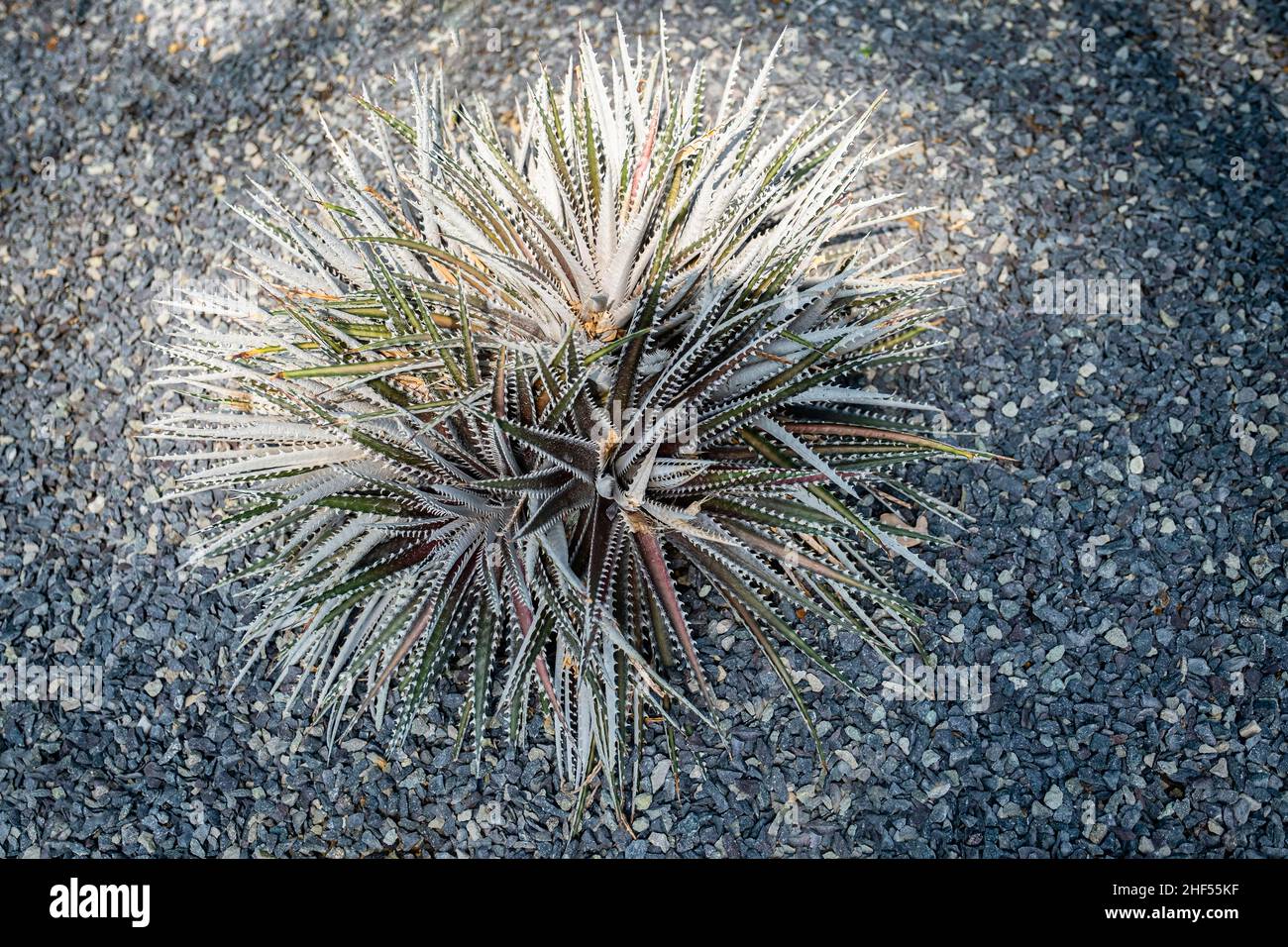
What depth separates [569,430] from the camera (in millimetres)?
2398

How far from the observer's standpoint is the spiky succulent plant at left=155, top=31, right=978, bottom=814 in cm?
232

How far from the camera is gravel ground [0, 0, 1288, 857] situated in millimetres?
2543

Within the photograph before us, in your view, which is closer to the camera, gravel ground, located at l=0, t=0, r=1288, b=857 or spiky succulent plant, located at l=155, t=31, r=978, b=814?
spiky succulent plant, located at l=155, t=31, r=978, b=814

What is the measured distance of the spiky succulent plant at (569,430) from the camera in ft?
7.60

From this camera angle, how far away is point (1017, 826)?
2475mm

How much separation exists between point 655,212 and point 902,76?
1.54 metres

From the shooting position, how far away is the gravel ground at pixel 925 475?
2543 mm

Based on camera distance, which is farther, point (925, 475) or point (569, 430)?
point (925, 475)

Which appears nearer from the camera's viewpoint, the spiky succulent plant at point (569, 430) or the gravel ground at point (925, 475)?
the spiky succulent plant at point (569, 430)

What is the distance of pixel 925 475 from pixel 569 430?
1.11 meters

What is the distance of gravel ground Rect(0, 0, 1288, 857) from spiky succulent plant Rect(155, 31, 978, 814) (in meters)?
0.23

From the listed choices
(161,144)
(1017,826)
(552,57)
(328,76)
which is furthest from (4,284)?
(1017,826)

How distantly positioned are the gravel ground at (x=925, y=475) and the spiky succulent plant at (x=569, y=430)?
0.23 m
